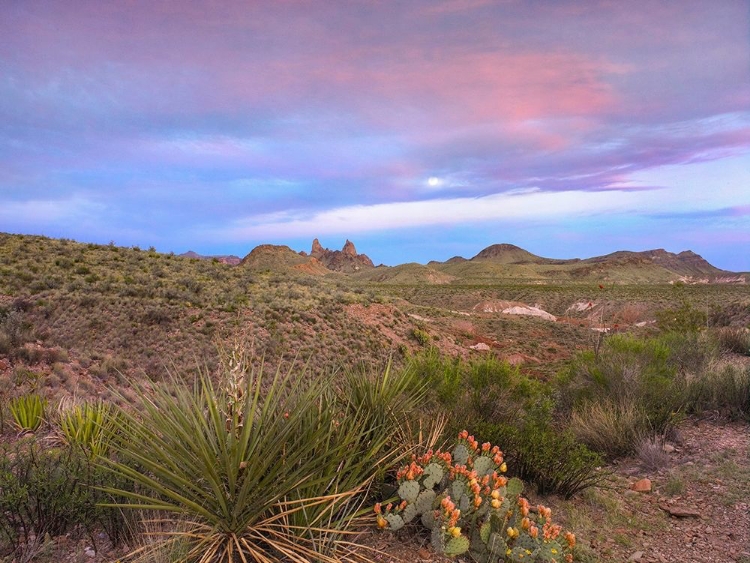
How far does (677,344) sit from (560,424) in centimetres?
628

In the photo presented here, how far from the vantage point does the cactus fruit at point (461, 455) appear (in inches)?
172

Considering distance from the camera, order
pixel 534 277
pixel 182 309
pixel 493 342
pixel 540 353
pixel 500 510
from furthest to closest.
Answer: pixel 534 277 < pixel 493 342 < pixel 540 353 < pixel 182 309 < pixel 500 510

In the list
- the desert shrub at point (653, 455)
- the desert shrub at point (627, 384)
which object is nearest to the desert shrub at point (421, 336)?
the desert shrub at point (627, 384)

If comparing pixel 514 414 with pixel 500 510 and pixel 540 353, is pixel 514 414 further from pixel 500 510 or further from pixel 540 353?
pixel 540 353

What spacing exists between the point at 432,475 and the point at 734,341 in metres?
14.2

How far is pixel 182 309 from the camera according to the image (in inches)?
889

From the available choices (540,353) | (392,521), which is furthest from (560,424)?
(540,353)

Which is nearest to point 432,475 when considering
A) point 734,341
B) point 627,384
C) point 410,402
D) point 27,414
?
point 410,402

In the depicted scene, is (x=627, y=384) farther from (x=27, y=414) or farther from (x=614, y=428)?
(x=27, y=414)

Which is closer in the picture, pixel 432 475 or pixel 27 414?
pixel 432 475

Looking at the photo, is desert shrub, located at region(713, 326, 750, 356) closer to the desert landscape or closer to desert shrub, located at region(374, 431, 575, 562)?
the desert landscape

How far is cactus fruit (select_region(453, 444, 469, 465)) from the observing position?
437 cm

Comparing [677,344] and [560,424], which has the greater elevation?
[677,344]

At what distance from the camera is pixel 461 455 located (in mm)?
4391
